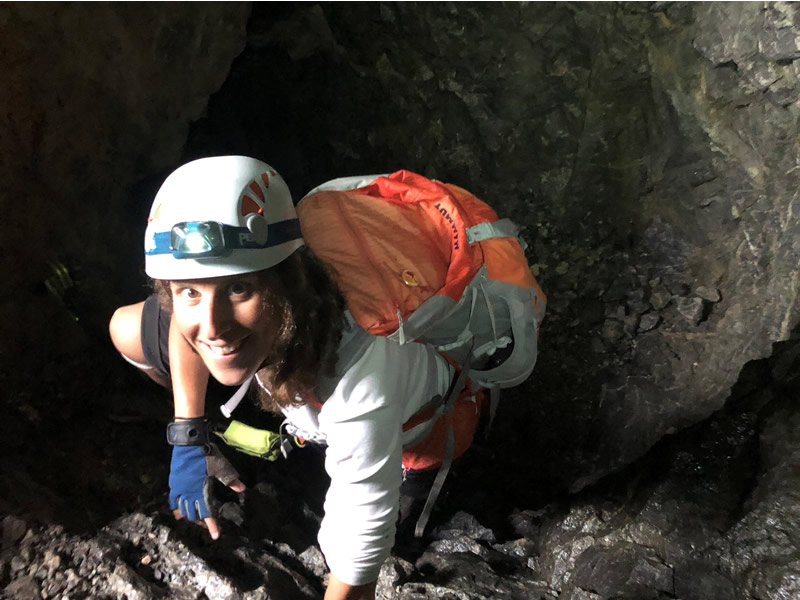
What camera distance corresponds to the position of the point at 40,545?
156 cm

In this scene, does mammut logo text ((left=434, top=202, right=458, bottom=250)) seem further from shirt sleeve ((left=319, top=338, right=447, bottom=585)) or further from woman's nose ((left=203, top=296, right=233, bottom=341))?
woman's nose ((left=203, top=296, right=233, bottom=341))

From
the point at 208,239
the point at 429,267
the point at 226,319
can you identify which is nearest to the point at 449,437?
the point at 429,267

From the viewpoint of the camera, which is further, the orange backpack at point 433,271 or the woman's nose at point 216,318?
the orange backpack at point 433,271

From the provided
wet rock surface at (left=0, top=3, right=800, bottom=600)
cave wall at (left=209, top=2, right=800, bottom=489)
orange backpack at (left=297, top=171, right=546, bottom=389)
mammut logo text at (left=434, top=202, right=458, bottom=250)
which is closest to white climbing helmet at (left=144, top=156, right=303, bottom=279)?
orange backpack at (left=297, top=171, right=546, bottom=389)

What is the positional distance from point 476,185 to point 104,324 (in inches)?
79.8

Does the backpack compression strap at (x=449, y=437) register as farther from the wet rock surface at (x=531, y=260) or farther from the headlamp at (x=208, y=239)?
the headlamp at (x=208, y=239)

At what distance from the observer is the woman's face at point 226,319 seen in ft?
3.96

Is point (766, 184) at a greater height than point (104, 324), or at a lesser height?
greater

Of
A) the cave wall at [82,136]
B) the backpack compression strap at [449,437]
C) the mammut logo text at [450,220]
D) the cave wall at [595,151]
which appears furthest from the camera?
the cave wall at [595,151]

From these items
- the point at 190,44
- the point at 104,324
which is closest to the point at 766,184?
the point at 190,44

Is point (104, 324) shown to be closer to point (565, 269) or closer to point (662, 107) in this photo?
point (565, 269)

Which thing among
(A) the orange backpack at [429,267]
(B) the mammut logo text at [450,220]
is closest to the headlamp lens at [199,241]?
(A) the orange backpack at [429,267]

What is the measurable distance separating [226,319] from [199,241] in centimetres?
19

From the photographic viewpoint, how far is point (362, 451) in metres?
1.30
